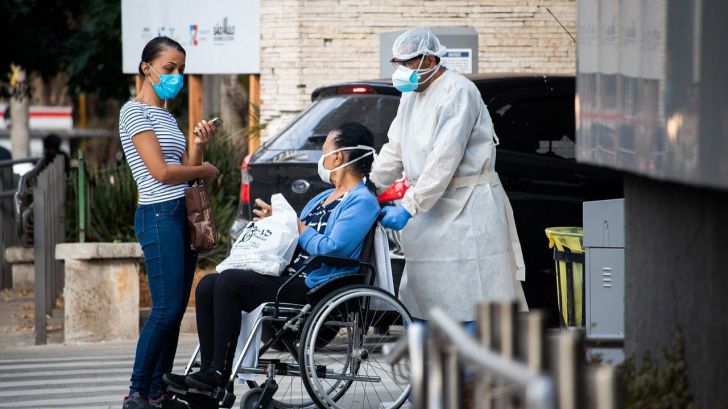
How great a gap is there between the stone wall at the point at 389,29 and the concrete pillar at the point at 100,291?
4.73 metres

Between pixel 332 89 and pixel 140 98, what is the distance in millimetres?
2745

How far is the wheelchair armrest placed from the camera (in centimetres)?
633

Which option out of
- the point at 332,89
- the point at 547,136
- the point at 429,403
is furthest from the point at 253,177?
the point at 429,403

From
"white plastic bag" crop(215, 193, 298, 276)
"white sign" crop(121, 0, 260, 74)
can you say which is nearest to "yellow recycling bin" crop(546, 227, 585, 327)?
"white plastic bag" crop(215, 193, 298, 276)

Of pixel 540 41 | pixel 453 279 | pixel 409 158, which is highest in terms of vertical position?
pixel 540 41

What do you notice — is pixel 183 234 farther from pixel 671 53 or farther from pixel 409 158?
pixel 671 53

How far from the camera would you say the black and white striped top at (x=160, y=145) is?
257 inches

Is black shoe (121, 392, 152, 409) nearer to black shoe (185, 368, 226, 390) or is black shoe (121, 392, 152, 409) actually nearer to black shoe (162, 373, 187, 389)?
black shoe (162, 373, 187, 389)

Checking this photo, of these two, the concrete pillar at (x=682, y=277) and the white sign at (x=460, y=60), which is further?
the white sign at (x=460, y=60)

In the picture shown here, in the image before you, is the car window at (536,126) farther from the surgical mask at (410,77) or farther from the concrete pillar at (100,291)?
the concrete pillar at (100,291)

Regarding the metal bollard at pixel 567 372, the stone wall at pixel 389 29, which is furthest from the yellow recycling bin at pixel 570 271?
the stone wall at pixel 389 29

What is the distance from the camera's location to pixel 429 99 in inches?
259

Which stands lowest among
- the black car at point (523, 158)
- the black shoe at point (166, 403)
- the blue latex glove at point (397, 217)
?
the black shoe at point (166, 403)

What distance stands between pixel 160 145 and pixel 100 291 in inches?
138
